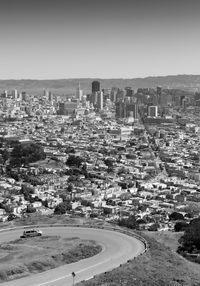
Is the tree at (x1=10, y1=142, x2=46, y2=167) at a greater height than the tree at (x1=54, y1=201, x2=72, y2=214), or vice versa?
the tree at (x1=54, y1=201, x2=72, y2=214)

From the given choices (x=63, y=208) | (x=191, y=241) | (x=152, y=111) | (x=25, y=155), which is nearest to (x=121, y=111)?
(x=152, y=111)

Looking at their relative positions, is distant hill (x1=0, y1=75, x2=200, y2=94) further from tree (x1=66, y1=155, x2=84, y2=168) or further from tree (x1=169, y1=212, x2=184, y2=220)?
tree (x1=169, y1=212, x2=184, y2=220)

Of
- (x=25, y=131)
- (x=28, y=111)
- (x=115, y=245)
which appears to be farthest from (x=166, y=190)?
(x=28, y=111)

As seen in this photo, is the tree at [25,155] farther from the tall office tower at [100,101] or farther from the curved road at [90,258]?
the tall office tower at [100,101]

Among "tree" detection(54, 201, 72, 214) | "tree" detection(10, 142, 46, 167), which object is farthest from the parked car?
"tree" detection(10, 142, 46, 167)

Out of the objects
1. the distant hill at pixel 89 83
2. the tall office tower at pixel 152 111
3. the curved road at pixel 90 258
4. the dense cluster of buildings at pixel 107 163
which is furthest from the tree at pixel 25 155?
the distant hill at pixel 89 83

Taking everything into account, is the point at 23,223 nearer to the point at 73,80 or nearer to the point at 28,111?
the point at 28,111

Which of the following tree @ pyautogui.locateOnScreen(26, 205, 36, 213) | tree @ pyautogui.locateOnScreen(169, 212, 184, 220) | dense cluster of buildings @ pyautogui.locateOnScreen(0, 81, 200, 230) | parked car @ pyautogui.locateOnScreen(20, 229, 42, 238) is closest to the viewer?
parked car @ pyautogui.locateOnScreen(20, 229, 42, 238)
